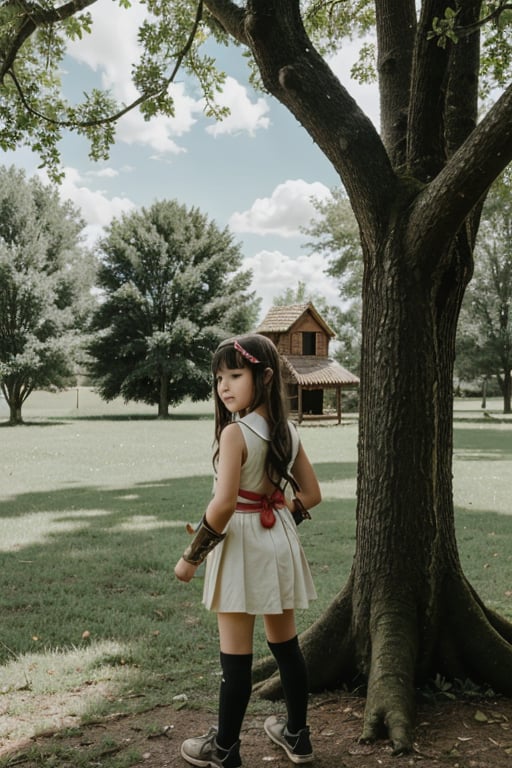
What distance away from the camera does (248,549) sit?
9.79 feet

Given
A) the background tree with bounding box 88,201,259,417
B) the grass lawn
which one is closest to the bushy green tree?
the background tree with bounding box 88,201,259,417

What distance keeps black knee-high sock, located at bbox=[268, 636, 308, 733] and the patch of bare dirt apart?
0.18 meters

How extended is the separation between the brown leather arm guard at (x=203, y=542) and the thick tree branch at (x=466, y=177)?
1857 millimetres

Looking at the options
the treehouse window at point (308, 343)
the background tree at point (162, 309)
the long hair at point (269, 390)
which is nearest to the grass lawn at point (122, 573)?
the long hair at point (269, 390)

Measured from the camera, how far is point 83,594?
622 cm

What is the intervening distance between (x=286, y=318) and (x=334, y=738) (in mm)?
32149

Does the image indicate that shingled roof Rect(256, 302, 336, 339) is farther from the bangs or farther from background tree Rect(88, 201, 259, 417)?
the bangs

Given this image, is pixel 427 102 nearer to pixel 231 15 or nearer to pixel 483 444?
pixel 231 15

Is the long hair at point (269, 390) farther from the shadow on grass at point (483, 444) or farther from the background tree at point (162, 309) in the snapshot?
the background tree at point (162, 309)

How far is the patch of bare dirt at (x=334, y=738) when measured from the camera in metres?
3.09

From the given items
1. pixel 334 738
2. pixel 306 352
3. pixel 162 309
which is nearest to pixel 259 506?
pixel 334 738

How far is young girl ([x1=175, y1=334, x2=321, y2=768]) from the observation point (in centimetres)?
295

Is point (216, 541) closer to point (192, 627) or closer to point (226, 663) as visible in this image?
point (226, 663)

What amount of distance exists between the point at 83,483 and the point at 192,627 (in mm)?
8181
